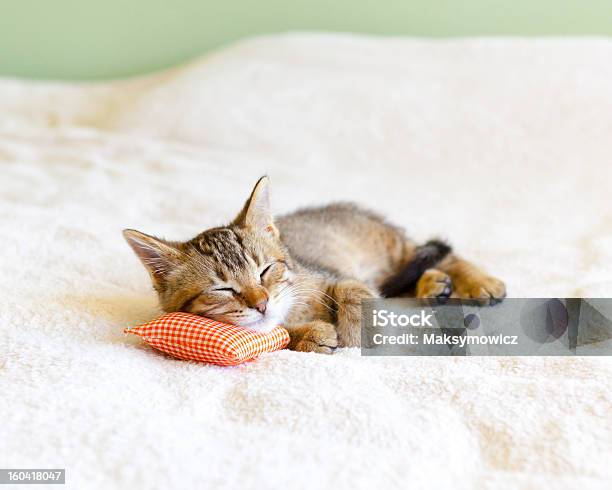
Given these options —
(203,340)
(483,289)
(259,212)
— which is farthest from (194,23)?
(203,340)

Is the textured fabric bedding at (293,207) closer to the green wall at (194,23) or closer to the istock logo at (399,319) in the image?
the istock logo at (399,319)

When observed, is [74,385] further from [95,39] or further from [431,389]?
[95,39]

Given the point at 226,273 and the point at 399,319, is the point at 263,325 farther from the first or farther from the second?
the point at 399,319

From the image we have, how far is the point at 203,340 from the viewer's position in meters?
1.21

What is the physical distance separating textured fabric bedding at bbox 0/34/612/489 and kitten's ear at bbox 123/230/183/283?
0.39 feet

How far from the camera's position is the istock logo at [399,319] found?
1404 mm

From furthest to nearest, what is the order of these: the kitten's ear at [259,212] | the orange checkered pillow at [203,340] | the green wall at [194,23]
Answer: the green wall at [194,23] → the kitten's ear at [259,212] → the orange checkered pillow at [203,340]

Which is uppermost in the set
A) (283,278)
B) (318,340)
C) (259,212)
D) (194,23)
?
(194,23)

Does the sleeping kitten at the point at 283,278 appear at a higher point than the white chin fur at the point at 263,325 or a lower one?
higher

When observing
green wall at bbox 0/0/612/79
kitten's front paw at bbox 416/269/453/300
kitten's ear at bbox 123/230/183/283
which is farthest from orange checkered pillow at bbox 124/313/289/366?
green wall at bbox 0/0/612/79

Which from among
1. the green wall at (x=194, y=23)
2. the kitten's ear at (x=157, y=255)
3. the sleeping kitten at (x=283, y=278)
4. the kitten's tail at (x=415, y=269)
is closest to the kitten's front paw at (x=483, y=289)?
the sleeping kitten at (x=283, y=278)

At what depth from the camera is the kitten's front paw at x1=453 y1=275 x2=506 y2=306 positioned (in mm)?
1563

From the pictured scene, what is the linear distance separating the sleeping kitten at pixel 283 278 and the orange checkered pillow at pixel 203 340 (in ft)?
0.24

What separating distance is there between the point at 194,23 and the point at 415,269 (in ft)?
6.76
